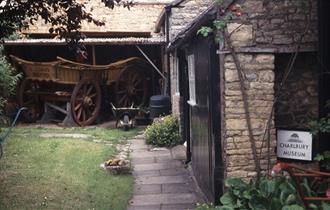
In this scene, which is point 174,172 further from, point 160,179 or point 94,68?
point 94,68

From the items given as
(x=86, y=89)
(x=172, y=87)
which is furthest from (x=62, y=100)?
(x=172, y=87)

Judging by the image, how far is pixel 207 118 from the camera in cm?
720

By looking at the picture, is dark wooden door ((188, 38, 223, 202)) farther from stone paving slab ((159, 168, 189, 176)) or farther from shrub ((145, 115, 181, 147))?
shrub ((145, 115, 181, 147))

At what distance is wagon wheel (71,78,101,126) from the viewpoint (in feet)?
50.4

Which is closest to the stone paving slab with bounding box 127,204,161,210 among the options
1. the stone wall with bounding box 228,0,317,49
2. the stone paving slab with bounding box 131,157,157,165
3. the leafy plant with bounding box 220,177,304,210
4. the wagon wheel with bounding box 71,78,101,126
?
the leafy plant with bounding box 220,177,304,210

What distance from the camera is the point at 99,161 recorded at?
10.2 m

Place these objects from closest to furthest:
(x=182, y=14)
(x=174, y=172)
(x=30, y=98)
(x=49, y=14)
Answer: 1. (x=49, y=14)
2. (x=174, y=172)
3. (x=182, y=14)
4. (x=30, y=98)

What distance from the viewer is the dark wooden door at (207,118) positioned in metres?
6.64

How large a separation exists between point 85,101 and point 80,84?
58cm

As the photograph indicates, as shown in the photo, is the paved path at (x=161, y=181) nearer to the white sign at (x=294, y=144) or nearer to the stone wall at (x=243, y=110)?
the stone wall at (x=243, y=110)

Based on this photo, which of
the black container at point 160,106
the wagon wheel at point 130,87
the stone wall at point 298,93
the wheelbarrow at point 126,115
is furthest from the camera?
the wagon wheel at point 130,87

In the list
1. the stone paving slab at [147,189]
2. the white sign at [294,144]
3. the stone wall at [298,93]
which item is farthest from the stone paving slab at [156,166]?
the white sign at [294,144]

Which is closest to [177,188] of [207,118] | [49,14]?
[207,118]

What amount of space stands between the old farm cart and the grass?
2.83m
